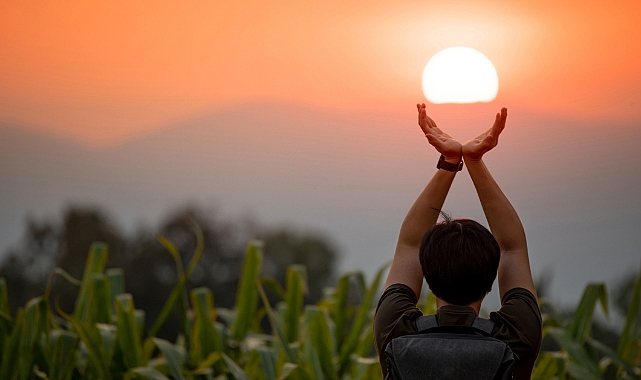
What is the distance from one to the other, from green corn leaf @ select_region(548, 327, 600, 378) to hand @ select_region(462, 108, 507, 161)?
50.0 inches

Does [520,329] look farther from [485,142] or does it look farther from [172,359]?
[172,359]

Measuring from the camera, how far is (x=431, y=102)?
2420mm

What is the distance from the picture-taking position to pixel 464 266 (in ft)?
3.26

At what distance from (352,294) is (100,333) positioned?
202cm

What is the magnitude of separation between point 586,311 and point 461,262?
156cm

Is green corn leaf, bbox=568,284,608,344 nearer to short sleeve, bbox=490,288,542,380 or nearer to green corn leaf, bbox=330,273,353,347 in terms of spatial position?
green corn leaf, bbox=330,273,353,347

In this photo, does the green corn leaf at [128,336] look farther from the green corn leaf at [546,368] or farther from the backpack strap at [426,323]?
the backpack strap at [426,323]

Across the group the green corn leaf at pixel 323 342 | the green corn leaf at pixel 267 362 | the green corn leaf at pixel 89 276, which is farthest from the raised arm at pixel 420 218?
the green corn leaf at pixel 89 276

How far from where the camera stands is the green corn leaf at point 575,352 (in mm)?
2199

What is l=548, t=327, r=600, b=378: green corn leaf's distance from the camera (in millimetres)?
2199

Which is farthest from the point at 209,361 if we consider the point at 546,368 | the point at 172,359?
the point at 546,368

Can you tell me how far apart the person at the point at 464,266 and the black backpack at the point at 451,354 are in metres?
0.02

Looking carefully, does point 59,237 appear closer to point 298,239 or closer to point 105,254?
point 298,239

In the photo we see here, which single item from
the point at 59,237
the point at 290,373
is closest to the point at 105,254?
the point at 290,373
